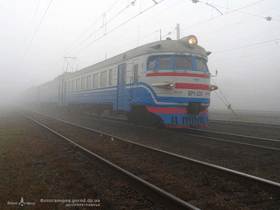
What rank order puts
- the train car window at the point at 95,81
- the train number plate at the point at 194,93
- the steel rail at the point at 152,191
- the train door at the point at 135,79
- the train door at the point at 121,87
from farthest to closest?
1. the train car window at the point at 95,81
2. the train door at the point at 121,87
3. the train door at the point at 135,79
4. the train number plate at the point at 194,93
5. the steel rail at the point at 152,191

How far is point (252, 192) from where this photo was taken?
131 inches

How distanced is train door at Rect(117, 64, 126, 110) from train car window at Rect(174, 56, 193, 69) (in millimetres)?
2953

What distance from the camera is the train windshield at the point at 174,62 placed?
8.42 meters

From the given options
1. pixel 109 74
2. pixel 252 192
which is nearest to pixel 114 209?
pixel 252 192

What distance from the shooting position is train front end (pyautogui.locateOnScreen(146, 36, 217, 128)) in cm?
812

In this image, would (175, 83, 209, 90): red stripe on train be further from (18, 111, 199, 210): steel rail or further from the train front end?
(18, 111, 199, 210): steel rail

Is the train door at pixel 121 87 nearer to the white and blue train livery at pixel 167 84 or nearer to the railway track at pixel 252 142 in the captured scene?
the white and blue train livery at pixel 167 84

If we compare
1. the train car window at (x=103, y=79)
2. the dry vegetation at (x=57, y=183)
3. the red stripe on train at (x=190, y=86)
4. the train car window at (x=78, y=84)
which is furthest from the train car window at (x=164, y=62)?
the train car window at (x=78, y=84)

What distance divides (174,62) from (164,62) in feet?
1.30

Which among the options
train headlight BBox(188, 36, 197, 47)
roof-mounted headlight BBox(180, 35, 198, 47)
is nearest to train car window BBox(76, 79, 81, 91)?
roof-mounted headlight BBox(180, 35, 198, 47)

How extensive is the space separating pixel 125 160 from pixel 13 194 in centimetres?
249

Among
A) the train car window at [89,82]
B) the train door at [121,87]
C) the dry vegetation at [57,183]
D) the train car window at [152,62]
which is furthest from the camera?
the train car window at [89,82]

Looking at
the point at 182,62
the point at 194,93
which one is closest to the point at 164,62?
the point at 182,62

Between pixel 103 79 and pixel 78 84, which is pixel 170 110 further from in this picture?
pixel 78 84
